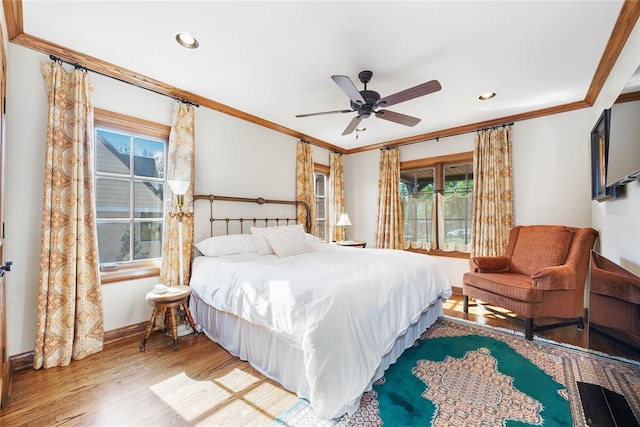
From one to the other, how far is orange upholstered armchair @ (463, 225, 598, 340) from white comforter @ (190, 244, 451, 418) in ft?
2.76

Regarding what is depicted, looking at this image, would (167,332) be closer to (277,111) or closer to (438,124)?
(277,111)

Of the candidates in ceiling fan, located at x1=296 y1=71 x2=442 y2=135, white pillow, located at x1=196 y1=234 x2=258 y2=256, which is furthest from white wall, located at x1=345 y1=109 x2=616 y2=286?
white pillow, located at x1=196 y1=234 x2=258 y2=256

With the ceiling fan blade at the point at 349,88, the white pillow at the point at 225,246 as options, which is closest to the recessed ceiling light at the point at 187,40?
the ceiling fan blade at the point at 349,88

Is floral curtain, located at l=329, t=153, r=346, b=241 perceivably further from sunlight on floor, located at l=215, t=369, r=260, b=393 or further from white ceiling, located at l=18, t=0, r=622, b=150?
sunlight on floor, located at l=215, t=369, r=260, b=393

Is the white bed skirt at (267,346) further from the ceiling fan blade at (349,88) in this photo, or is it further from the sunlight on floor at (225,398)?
the ceiling fan blade at (349,88)

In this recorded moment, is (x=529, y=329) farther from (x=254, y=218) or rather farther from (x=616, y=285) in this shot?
(x=254, y=218)

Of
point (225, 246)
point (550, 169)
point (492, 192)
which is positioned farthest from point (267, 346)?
point (550, 169)

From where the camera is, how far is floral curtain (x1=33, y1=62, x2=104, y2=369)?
2170 millimetres

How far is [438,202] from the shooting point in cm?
461

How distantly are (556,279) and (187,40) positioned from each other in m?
3.96

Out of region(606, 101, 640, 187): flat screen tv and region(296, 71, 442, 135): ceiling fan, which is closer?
region(606, 101, 640, 187): flat screen tv

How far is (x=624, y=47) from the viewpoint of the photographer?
2186 mm

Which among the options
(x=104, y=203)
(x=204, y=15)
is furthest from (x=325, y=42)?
(x=104, y=203)

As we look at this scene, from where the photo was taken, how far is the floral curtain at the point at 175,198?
2896 mm
